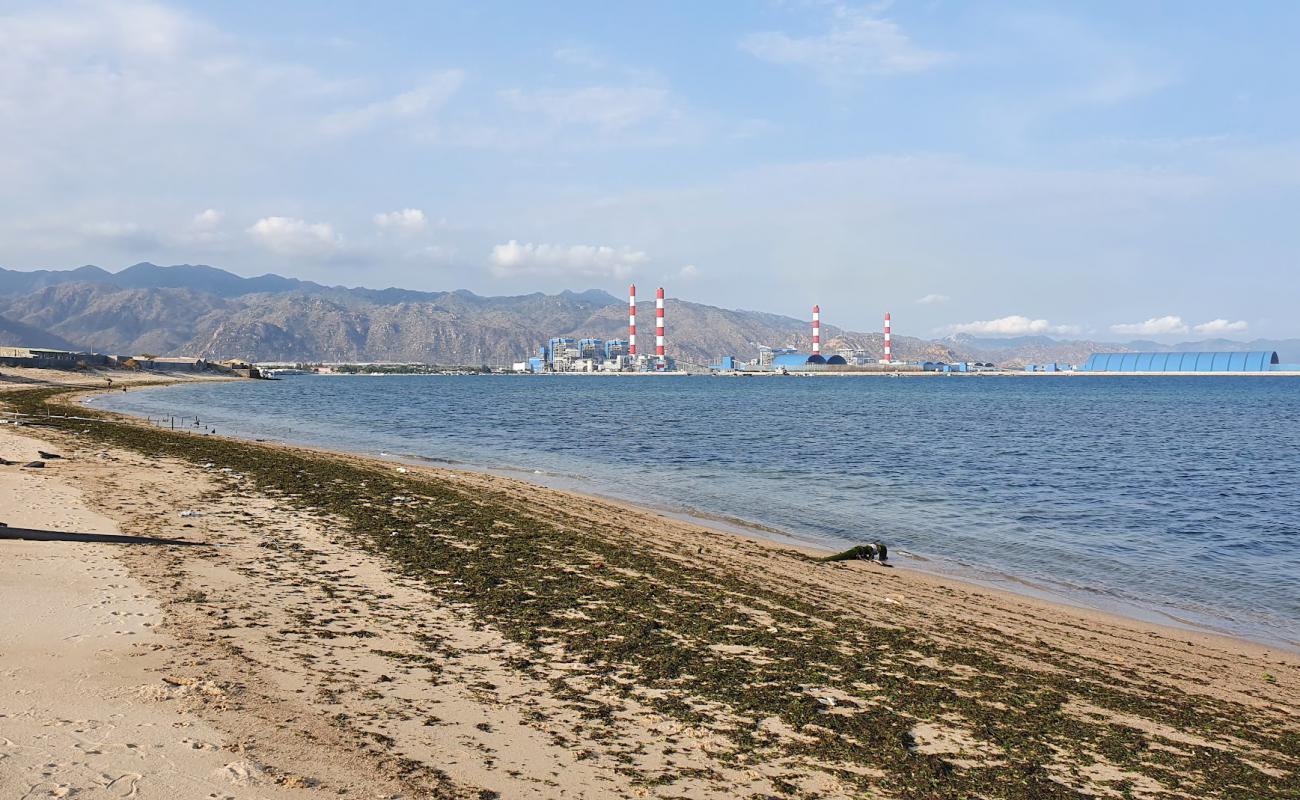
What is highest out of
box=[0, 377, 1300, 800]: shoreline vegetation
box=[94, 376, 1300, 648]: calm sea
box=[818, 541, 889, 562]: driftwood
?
box=[0, 377, 1300, 800]: shoreline vegetation

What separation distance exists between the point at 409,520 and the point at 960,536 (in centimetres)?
1263

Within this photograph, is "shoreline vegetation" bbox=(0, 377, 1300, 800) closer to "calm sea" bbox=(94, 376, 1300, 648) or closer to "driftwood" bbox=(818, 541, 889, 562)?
"driftwood" bbox=(818, 541, 889, 562)

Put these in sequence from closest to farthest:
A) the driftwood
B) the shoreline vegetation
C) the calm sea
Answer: the shoreline vegetation
the driftwood
the calm sea

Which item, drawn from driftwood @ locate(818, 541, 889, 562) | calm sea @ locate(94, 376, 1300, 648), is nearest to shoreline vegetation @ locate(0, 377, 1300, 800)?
driftwood @ locate(818, 541, 889, 562)

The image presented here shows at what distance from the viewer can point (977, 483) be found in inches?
1179

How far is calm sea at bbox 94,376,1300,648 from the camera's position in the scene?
1664 cm

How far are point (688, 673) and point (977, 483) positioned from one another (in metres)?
24.3

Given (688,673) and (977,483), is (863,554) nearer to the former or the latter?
(688,673)

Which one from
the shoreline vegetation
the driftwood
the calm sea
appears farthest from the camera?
the calm sea

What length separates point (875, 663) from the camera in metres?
9.16

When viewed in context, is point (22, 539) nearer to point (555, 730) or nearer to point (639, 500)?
point (555, 730)

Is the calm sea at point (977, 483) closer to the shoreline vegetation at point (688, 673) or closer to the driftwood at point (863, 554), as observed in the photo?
the driftwood at point (863, 554)

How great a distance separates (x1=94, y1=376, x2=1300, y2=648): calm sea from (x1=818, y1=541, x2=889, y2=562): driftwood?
44.6 inches

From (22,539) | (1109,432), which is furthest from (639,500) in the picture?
(1109,432)
